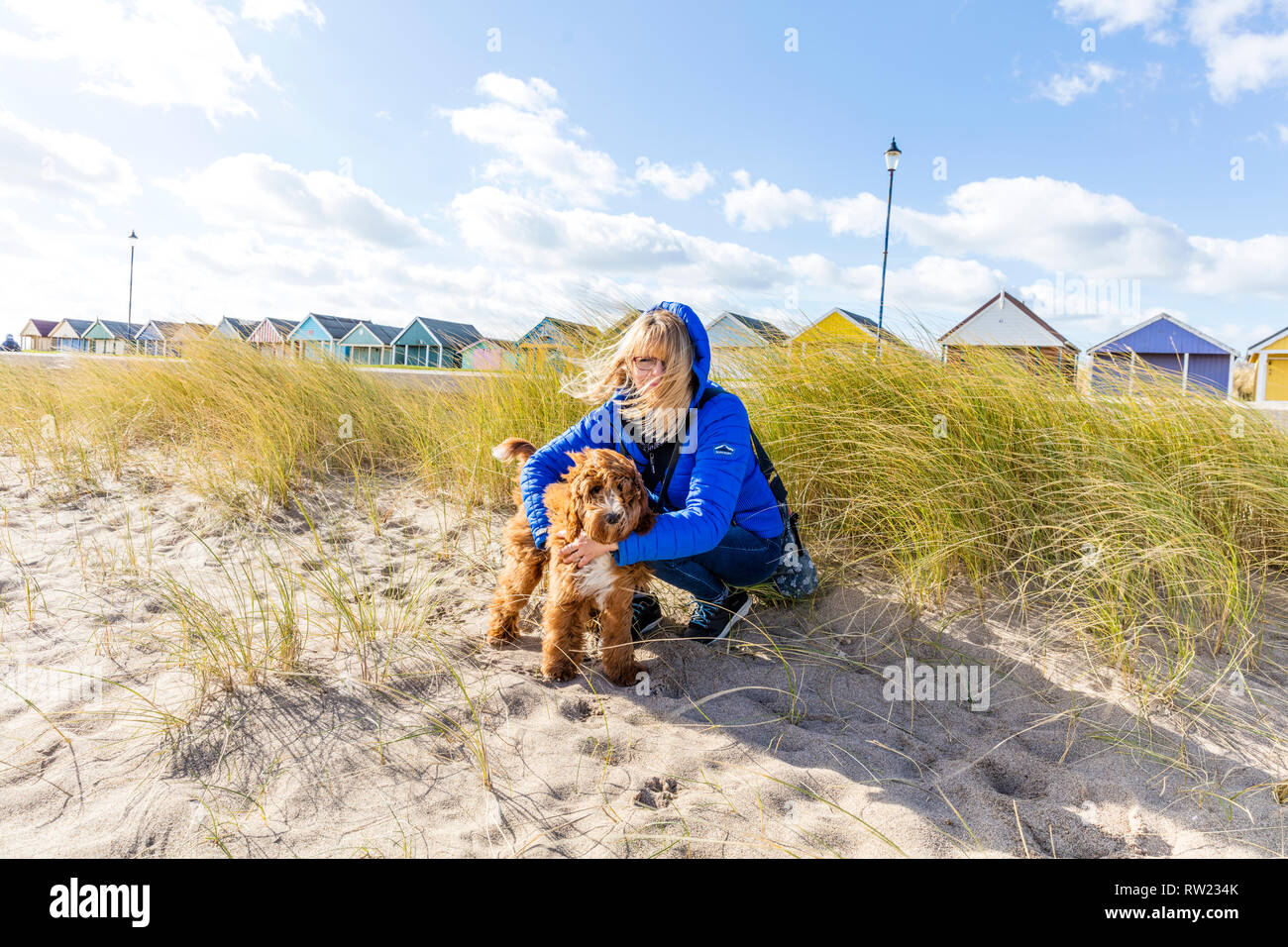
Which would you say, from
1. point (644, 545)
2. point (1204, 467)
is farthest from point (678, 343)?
point (1204, 467)

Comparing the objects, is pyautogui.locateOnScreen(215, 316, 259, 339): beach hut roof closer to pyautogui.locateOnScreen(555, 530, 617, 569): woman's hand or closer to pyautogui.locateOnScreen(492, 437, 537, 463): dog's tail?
pyautogui.locateOnScreen(492, 437, 537, 463): dog's tail

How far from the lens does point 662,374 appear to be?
257 centimetres

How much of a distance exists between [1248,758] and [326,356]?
7.14 meters

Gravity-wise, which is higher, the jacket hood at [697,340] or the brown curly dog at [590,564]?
the jacket hood at [697,340]

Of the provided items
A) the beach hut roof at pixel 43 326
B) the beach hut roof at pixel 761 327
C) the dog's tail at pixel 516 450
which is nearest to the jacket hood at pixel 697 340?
the dog's tail at pixel 516 450

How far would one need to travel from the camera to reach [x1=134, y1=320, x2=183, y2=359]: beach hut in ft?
22.6

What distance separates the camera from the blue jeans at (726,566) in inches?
112

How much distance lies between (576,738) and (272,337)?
22.0 feet

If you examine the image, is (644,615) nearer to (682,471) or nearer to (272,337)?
(682,471)

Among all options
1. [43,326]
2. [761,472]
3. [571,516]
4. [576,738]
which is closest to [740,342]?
[761,472]

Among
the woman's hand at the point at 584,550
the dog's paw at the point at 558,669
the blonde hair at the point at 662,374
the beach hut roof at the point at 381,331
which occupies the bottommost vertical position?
the dog's paw at the point at 558,669

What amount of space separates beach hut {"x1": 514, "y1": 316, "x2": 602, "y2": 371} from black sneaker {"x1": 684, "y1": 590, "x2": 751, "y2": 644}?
8.02ft

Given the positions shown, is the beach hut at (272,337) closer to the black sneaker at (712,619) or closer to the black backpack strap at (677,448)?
the black backpack strap at (677,448)

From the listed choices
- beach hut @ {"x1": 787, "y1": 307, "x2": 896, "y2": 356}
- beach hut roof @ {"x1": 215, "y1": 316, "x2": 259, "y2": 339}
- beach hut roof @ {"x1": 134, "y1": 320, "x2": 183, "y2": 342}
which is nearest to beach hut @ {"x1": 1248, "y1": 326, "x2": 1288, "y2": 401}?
beach hut @ {"x1": 787, "y1": 307, "x2": 896, "y2": 356}
